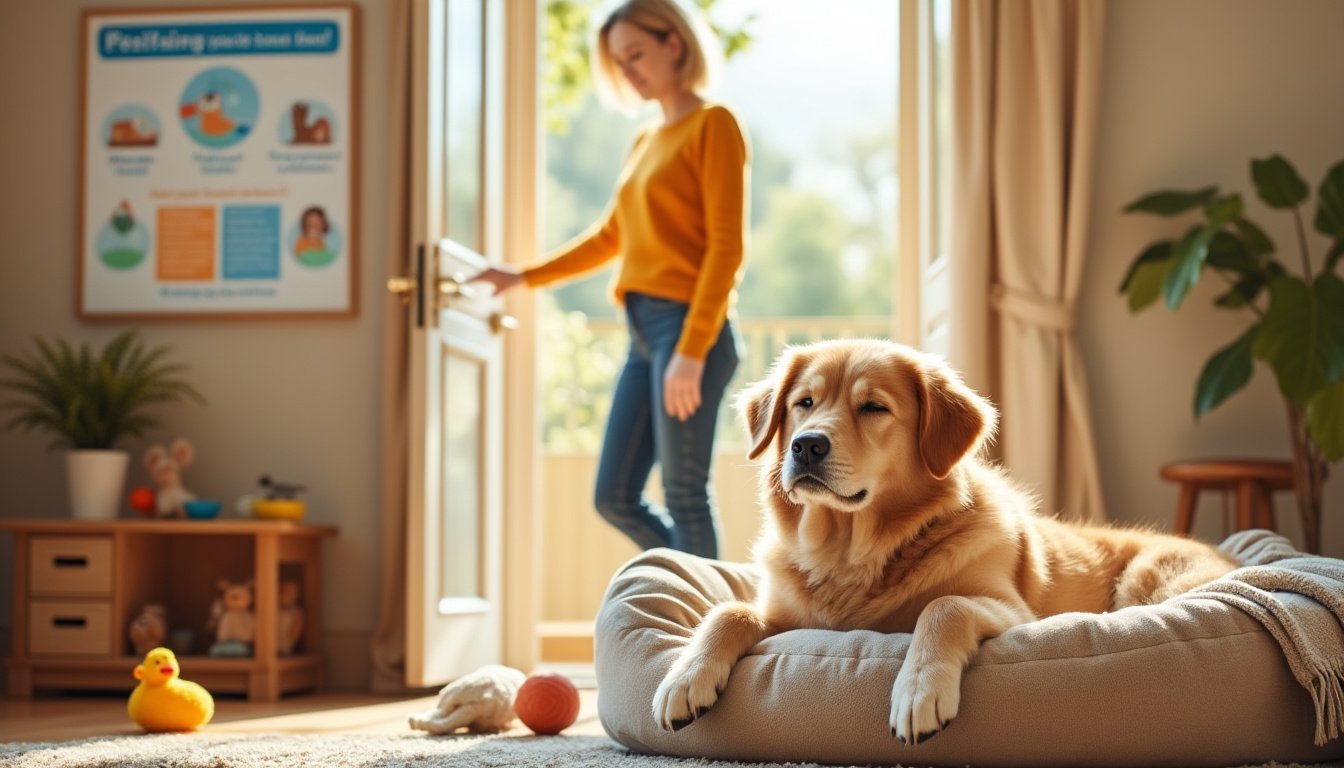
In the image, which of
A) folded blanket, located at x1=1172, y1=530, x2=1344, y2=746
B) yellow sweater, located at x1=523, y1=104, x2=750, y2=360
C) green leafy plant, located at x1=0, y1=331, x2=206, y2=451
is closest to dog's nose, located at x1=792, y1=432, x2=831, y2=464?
folded blanket, located at x1=1172, y1=530, x2=1344, y2=746

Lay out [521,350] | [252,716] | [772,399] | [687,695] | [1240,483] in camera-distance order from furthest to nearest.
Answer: [521,350], [1240,483], [252,716], [772,399], [687,695]

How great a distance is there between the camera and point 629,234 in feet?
10.9

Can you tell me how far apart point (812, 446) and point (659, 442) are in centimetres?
117

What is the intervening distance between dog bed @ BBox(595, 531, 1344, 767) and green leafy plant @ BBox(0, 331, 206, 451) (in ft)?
8.08

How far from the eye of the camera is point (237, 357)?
13.5ft

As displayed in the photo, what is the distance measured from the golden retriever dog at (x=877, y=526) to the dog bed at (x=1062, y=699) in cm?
6

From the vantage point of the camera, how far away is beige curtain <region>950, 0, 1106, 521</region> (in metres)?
3.69

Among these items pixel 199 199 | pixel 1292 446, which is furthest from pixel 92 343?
pixel 1292 446

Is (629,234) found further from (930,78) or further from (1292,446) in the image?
(1292,446)

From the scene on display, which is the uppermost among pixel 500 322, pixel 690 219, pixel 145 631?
pixel 690 219

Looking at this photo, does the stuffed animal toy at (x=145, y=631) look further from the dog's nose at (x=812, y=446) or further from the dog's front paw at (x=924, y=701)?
the dog's front paw at (x=924, y=701)

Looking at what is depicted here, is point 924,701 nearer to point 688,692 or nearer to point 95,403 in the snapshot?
point 688,692

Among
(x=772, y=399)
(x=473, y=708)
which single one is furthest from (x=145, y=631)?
(x=772, y=399)

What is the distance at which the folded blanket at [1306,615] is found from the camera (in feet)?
6.26
